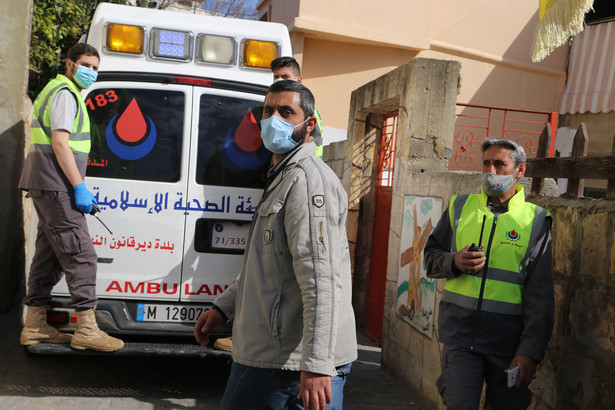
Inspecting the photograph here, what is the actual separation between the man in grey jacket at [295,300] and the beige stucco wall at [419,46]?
1067 centimetres

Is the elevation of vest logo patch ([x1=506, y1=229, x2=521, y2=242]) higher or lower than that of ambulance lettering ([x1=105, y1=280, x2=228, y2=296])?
higher

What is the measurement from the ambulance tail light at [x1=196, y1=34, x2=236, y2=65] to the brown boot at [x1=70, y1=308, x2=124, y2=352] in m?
2.06

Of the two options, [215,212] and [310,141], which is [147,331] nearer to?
[215,212]

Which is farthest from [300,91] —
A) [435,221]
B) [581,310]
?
[435,221]

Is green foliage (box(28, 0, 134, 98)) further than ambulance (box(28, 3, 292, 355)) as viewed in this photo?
Yes

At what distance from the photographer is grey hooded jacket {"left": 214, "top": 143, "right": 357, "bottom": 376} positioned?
7.38ft

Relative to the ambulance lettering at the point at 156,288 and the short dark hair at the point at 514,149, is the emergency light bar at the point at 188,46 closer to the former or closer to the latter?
the ambulance lettering at the point at 156,288

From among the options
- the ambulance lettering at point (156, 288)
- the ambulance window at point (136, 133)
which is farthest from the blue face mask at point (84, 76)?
the ambulance lettering at point (156, 288)

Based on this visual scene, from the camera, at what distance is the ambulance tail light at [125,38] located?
4879 millimetres

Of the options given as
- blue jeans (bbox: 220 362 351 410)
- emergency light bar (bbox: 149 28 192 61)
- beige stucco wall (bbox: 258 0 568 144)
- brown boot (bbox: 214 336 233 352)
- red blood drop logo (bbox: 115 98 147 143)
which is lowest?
brown boot (bbox: 214 336 233 352)

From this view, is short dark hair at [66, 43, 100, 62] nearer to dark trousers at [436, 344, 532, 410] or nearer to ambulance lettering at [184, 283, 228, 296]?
ambulance lettering at [184, 283, 228, 296]

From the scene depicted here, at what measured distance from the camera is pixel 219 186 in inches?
194

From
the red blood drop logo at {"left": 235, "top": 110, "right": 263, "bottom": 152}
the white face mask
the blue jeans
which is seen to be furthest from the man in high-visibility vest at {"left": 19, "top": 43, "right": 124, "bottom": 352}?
the white face mask

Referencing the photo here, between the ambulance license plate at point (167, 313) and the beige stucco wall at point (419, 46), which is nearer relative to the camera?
the ambulance license plate at point (167, 313)
